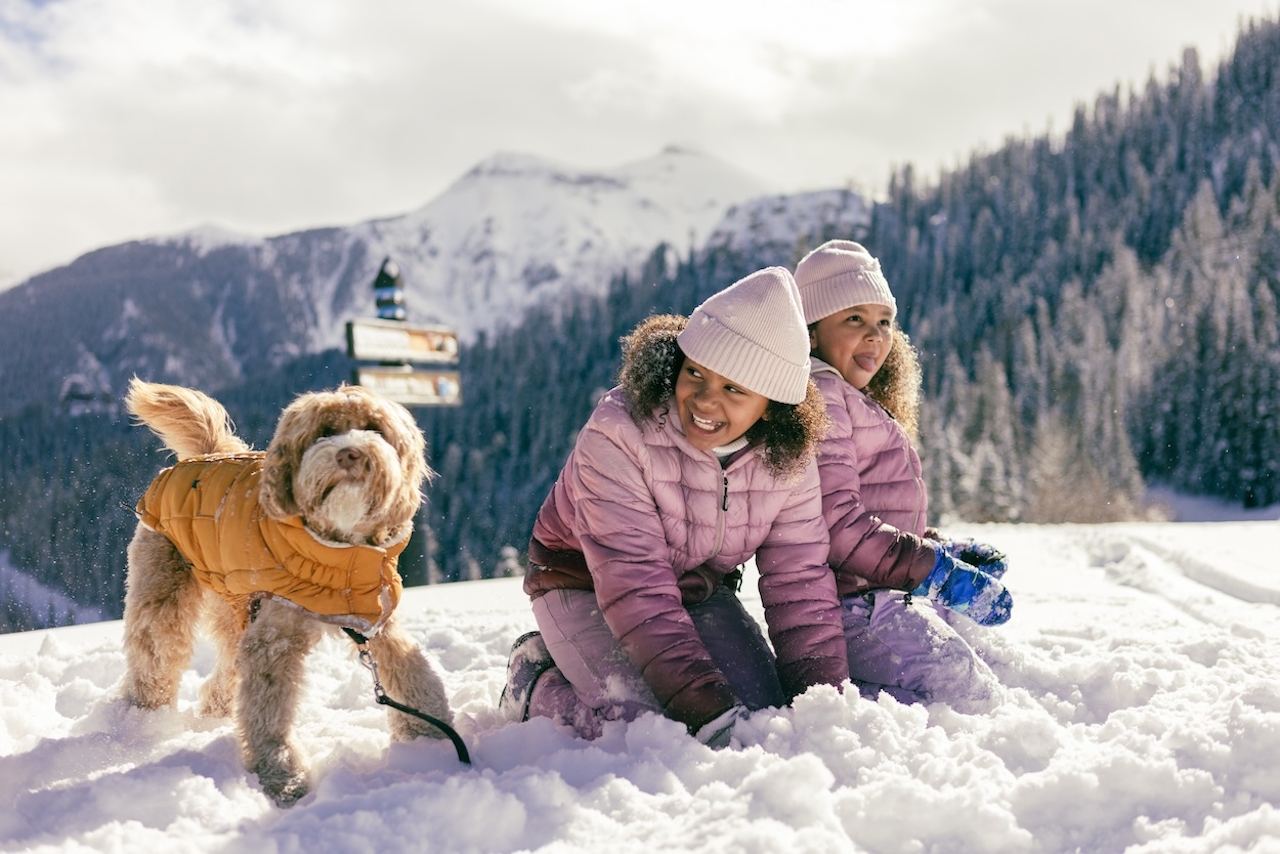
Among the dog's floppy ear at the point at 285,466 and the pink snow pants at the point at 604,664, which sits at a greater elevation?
the dog's floppy ear at the point at 285,466

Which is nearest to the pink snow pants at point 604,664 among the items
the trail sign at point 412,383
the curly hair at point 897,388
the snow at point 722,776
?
the snow at point 722,776

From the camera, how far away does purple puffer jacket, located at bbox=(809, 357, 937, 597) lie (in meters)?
3.41

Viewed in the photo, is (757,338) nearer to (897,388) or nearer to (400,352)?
(897,388)

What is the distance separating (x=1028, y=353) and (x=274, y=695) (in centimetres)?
8017

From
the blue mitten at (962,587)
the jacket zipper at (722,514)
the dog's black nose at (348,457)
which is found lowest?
the blue mitten at (962,587)

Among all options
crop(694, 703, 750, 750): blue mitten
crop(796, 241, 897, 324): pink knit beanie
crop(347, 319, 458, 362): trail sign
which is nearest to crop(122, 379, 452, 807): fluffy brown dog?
crop(694, 703, 750, 750): blue mitten

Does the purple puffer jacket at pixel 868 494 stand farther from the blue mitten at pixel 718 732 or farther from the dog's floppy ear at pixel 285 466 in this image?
the dog's floppy ear at pixel 285 466

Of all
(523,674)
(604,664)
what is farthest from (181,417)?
(604,664)

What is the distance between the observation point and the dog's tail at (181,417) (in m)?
3.42

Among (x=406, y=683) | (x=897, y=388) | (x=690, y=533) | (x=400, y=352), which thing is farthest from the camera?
(x=400, y=352)

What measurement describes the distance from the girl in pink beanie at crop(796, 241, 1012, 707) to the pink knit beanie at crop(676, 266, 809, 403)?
561mm

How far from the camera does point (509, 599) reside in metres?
6.30

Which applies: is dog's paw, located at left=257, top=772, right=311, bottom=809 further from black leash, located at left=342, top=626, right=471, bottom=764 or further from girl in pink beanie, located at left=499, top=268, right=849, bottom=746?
girl in pink beanie, located at left=499, top=268, right=849, bottom=746

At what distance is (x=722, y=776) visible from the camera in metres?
2.46
